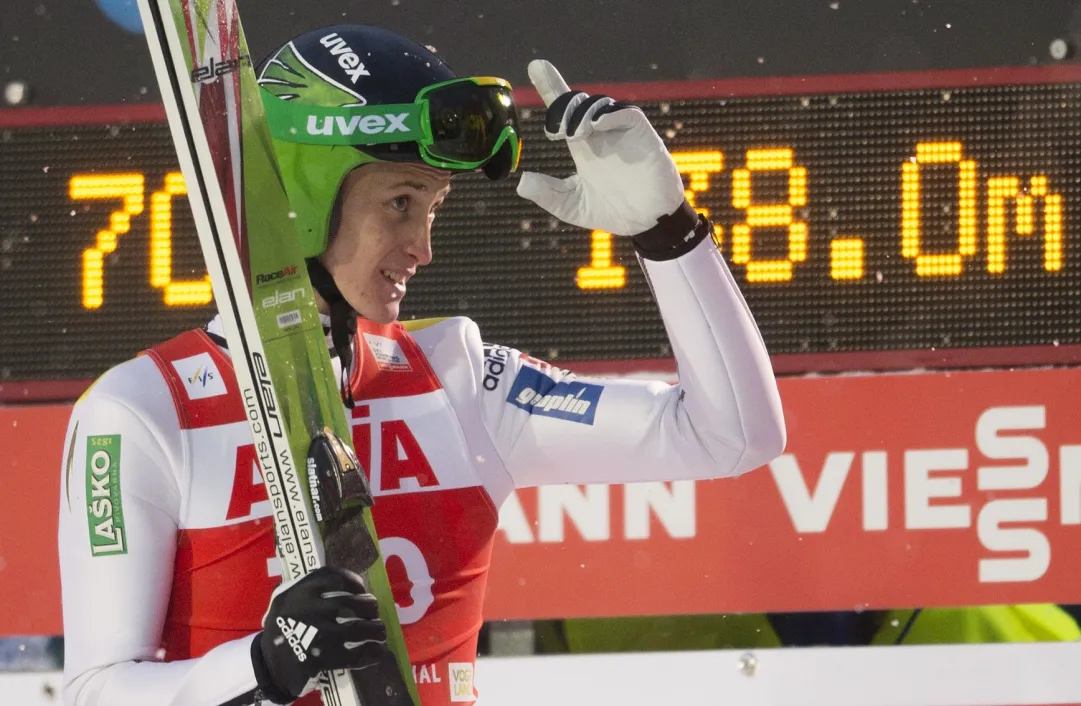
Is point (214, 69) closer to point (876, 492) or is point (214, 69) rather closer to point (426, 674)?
point (426, 674)

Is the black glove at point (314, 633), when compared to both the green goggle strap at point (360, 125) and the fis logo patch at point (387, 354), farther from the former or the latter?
the green goggle strap at point (360, 125)

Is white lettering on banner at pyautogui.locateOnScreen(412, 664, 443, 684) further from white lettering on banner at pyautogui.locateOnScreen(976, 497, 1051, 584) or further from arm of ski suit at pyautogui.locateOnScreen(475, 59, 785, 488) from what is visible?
white lettering on banner at pyautogui.locateOnScreen(976, 497, 1051, 584)

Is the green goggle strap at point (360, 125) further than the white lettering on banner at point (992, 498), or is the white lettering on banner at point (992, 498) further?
the white lettering on banner at point (992, 498)

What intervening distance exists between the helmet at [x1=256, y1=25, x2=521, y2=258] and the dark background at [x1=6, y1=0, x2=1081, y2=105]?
946 millimetres

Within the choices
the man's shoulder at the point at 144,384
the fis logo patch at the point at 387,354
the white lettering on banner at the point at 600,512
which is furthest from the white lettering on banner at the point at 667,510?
the man's shoulder at the point at 144,384

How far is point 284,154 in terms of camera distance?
162 centimetres

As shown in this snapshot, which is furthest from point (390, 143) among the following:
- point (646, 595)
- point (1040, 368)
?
point (1040, 368)

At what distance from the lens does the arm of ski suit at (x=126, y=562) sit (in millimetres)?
1427

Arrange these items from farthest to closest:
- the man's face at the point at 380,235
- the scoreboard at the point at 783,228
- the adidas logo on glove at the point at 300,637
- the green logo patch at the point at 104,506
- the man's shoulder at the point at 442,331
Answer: the scoreboard at the point at 783,228 → the man's shoulder at the point at 442,331 → the man's face at the point at 380,235 → the green logo patch at the point at 104,506 → the adidas logo on glove at the point at 300,637

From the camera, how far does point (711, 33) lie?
2.58 meters

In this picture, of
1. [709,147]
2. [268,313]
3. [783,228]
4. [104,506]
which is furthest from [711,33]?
[104,506]

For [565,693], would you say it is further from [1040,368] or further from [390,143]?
[390,143]

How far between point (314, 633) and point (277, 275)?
43cm

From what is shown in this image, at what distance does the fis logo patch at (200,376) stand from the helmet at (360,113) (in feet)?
0.58
